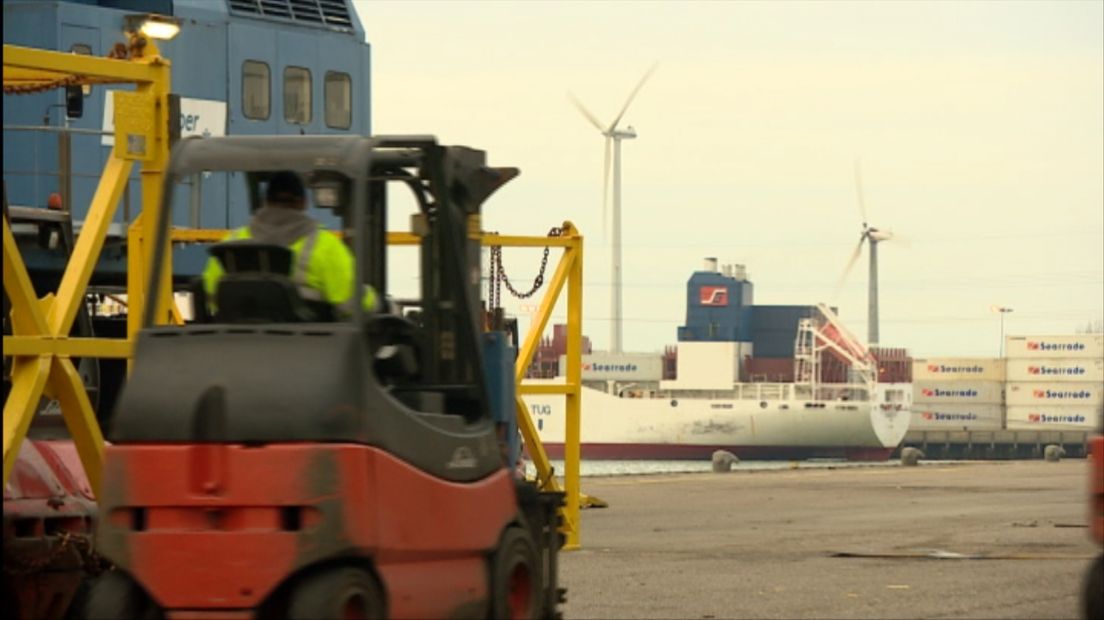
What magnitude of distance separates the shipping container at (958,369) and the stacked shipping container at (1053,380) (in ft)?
5.19

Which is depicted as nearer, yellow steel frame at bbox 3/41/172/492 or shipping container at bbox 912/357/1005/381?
yellow steel frame at bbox 3/41/172/492

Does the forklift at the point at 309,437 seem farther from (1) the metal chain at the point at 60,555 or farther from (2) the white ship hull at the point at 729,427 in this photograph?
(2) the white ship hull at the point at 729,427

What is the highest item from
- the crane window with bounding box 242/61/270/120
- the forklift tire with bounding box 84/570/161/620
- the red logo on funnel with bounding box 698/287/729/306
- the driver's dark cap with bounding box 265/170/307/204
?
the red logo on funnel with bounding box 698/287/729/306

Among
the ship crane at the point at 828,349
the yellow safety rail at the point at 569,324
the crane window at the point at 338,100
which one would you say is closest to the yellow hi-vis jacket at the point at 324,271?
the yellow safety rail at the point at 569,324

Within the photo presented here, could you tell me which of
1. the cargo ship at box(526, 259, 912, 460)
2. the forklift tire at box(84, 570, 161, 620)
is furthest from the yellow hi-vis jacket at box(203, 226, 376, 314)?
the cargo ship at box(526, 259, 912, 460)

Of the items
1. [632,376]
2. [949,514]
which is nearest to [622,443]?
[632,376]

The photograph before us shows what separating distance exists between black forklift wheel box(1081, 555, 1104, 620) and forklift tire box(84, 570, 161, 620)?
5.13 meters

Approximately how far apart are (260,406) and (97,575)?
7.78 feet

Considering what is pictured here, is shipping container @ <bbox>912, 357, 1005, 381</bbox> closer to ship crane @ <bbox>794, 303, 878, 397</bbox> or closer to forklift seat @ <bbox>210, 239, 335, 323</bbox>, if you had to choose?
ship crane @ <bbox>794, 303, 878, 397</bbox>

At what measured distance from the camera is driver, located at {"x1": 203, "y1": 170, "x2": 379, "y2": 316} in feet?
31.2

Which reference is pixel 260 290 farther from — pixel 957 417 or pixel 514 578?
pixel 957 417

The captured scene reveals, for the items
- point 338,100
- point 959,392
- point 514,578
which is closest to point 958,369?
point 959,392

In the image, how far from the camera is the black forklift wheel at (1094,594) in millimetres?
11258

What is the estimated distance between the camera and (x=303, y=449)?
9.05 m
